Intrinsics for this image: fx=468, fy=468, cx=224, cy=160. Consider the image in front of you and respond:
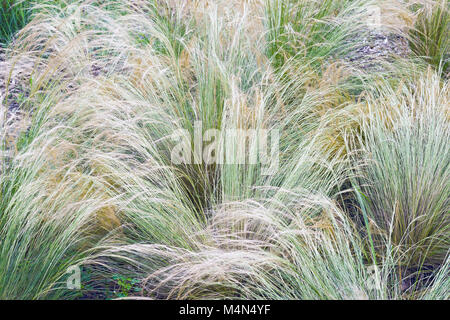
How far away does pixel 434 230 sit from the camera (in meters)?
1.96

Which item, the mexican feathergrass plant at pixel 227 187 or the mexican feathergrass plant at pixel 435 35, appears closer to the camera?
the mexican feathergrass plant at pixel 227 187

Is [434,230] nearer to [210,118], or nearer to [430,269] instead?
[430,269]

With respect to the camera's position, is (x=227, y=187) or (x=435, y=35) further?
(x=435, y=35)

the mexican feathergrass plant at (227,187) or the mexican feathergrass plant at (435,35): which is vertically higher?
the mexican feathergrass plant at (435,35)

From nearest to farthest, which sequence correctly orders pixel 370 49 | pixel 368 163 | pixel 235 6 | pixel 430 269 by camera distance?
1. pixel 430 269
2. pixel 368 163
3. pixel 235 6
4. pixel 370 49

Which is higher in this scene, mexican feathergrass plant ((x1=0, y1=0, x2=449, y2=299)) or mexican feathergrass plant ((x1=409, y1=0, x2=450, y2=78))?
mexican feathergrass plant ((x1=409, y1=0, x2=450, y2=78))

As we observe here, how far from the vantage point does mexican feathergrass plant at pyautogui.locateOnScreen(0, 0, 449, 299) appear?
1708mm

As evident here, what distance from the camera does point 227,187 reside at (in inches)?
80.0

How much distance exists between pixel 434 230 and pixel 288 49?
138 cm

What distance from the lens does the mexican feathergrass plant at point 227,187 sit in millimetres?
1708

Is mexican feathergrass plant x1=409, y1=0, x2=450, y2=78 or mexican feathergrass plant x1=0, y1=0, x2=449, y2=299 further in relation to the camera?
mexican feathergrass plant x1=409, y1=0, x2=450, y2=78

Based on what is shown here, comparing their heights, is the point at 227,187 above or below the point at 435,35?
below
